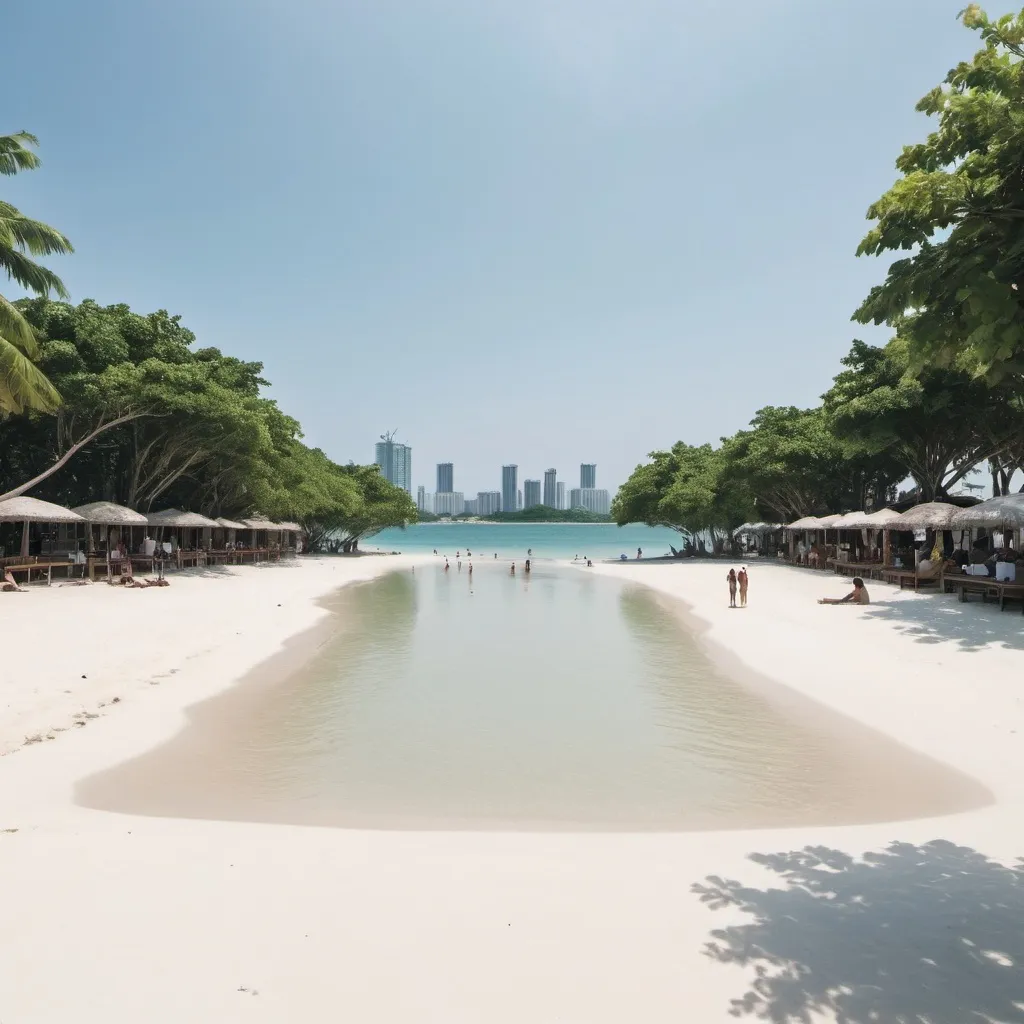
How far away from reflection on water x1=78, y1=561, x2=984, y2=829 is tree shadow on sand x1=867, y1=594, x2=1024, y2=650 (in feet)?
18.4

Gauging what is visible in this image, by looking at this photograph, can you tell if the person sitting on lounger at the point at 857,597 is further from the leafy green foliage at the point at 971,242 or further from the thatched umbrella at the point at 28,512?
the thatched umbrella at the point at 28,512

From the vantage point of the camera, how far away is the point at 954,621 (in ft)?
56.2

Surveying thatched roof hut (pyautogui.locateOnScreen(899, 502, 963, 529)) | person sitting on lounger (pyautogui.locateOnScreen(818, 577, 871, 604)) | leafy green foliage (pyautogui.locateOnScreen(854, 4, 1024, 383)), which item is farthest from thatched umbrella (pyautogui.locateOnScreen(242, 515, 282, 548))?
leafy green foliage (pyautogui.locateOnScreen(854, 4, 1024, 383))

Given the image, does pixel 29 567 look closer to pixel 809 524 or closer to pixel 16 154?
pixel 16 154

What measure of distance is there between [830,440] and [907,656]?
92.7 feet

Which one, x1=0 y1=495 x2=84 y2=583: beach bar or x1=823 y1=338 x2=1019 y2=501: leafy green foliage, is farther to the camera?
x1=823 y1=338 x2=1019 y2=501: leafy green foliage

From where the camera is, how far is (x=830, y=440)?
38875 millimetres

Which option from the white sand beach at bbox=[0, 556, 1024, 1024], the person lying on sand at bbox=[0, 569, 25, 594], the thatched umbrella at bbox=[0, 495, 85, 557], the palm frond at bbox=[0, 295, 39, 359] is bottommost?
the white sand beach at bbox=[0, 556, 1024, 1024]

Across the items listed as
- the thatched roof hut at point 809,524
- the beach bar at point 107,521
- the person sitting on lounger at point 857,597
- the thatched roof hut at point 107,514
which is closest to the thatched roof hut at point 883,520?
the thatched roof hut at point 809,524

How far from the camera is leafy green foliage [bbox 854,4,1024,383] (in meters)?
3.88

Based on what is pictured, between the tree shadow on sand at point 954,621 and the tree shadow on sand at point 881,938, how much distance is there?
10545 mm

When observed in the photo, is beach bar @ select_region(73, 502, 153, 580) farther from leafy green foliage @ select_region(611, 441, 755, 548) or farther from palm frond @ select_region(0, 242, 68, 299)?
leafy green foliage @ select_region(611, 441, 755, 548)

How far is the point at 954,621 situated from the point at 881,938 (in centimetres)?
→ 1566

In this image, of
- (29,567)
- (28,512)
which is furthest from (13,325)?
(29,567)
